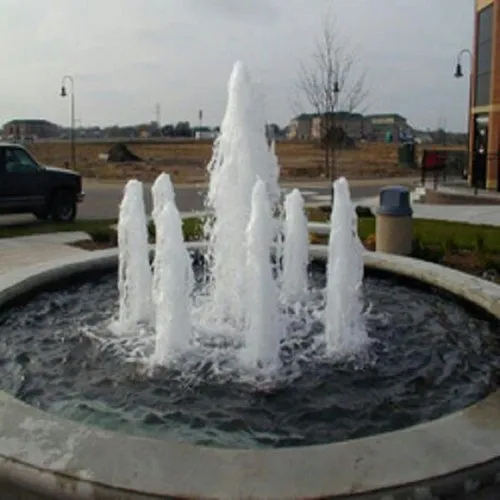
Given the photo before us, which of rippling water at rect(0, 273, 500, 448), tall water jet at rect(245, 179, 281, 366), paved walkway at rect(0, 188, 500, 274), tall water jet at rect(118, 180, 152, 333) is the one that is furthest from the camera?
paved walkway at rect(0, 188, 500, 274)

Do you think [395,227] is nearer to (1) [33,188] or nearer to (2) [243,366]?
(2) [243,366]

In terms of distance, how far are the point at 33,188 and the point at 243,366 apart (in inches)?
485

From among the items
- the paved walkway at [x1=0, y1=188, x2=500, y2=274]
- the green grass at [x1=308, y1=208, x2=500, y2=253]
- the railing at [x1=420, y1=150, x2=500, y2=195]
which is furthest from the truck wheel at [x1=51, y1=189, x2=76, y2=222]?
the railing at [x1=420, y1=150, x2=500, y2=195]

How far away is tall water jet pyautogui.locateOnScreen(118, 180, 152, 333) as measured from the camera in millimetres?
6852

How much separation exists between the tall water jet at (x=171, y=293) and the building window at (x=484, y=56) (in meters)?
17.9

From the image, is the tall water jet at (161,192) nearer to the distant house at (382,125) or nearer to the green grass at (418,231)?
the green grass at (418,231)

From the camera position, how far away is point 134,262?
739 centimetres

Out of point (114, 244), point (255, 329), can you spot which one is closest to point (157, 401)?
point (255, 329)

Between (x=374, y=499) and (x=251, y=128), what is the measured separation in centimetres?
560

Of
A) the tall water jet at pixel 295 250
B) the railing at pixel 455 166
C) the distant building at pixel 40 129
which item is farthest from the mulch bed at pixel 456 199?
the distant building at pixel 40 129

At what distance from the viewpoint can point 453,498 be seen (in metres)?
3.00

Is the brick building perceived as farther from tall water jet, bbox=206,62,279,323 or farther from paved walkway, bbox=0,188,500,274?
tall water jet, bbox=206,62,279,323

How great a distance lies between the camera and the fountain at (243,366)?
3.04 meters

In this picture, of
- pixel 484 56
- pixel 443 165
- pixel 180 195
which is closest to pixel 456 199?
pixel 484 56
